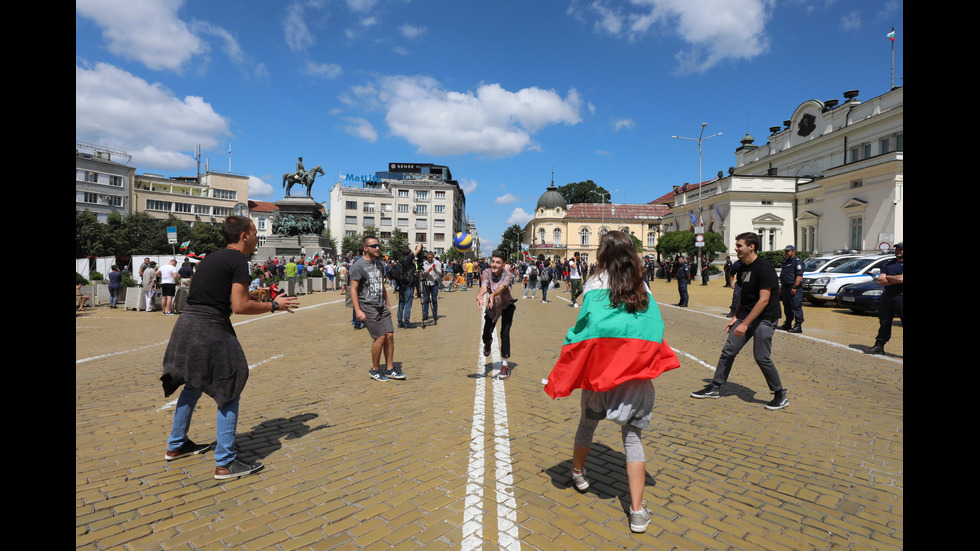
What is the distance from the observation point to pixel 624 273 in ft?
10.1

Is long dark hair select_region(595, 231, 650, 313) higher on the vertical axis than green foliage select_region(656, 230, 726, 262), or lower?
lower

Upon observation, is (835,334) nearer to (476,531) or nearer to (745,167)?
(476,531)

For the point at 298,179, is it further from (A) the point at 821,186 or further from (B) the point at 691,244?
(A) the point at 821,186

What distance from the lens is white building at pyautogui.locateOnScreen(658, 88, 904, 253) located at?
3588 centimetres

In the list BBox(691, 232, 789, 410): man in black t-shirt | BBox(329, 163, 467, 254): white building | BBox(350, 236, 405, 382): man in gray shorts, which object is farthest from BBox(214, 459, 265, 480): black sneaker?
BBox(329, 163, 467, 254): white building

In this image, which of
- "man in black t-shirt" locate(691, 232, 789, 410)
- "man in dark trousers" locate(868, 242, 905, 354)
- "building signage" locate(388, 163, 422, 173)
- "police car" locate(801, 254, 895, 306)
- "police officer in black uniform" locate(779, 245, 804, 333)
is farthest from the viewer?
"building signage" locate(388, 163, 422, 173)

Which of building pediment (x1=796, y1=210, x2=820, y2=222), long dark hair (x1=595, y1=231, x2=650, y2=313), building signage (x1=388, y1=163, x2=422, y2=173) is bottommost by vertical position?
long dark hair (x1=595, y1=231, x2=650, y2=313)

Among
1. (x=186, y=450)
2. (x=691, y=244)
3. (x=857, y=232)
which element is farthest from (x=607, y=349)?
(x=857, y=232)

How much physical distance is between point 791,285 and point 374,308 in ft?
31.9

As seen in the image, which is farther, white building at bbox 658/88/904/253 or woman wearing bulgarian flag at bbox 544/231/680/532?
white building at bbox 658/88/904/253

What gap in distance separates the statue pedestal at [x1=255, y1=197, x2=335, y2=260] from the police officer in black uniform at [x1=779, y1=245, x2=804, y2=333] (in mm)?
26039

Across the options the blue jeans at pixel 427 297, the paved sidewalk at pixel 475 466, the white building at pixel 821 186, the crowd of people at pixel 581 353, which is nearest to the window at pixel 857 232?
the white building at pixel 821 186

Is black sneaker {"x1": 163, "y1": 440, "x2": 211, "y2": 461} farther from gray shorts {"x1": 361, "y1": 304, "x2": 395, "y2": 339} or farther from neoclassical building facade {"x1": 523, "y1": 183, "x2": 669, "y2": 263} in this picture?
neoclassical building facade {"x1": 523, "y1": 183, "x2": 669, "y2": 263}
